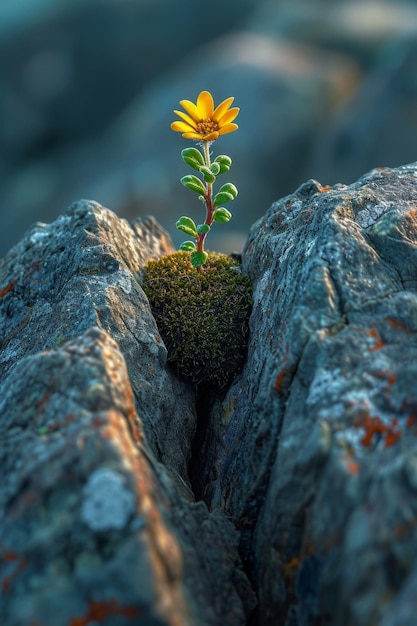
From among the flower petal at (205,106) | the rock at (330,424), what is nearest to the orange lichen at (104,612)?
the rock at (330,424)

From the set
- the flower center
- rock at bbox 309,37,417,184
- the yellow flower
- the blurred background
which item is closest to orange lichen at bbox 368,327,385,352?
the yellow flower

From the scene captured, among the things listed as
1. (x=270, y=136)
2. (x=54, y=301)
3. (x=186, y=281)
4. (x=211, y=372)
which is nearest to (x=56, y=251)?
(x=54, y=301)

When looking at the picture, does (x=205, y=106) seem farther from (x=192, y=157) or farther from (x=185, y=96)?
(x=185, y=96)

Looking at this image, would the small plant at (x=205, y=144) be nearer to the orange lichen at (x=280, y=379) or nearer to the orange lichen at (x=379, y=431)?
the orange lichen at (x=280, y=379)

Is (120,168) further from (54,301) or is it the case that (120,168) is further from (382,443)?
(382,443)

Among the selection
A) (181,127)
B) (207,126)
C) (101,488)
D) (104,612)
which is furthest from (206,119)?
(104,612)
